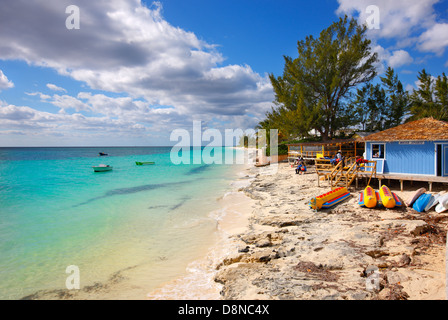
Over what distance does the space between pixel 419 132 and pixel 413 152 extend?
119 cm

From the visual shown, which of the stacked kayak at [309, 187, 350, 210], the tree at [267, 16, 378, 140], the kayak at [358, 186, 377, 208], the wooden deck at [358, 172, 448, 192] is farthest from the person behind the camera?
the tree at [267, 16, 378, 140]

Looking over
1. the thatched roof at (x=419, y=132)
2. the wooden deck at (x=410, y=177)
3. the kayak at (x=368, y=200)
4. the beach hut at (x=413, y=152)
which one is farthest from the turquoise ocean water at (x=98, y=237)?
the thatched roof at (x=419, y=132)

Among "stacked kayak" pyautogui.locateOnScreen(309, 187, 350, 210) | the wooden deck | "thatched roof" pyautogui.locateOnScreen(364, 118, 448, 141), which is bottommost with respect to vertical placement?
"stacked kayak" pyautogui.locateOnScreen(309, 187, 350, 210)

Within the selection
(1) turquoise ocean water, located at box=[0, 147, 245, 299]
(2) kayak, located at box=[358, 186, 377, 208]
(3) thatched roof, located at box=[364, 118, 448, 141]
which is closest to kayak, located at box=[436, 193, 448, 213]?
(2) kayak, located at box=[358, 186, 377, 208]

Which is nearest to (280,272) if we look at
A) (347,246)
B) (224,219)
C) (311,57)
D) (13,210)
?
(347,246)

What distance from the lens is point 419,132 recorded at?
42.9 feet

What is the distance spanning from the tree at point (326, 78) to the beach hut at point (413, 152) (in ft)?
47.3

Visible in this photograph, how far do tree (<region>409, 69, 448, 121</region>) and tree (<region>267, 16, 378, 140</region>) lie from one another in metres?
8.38

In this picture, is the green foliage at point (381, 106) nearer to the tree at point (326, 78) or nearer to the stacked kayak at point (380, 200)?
→ the tree at point (326, 78)

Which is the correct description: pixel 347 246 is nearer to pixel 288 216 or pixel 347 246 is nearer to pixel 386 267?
pixel 386 267

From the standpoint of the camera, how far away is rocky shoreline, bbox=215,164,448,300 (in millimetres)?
4703

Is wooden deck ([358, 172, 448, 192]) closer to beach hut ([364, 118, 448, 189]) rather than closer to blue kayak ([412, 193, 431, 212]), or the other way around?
beach hut ([364, 118, 448, 189])

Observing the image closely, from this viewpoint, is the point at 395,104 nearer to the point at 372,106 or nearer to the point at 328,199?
the point at 372,106

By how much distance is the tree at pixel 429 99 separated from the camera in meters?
30.0
